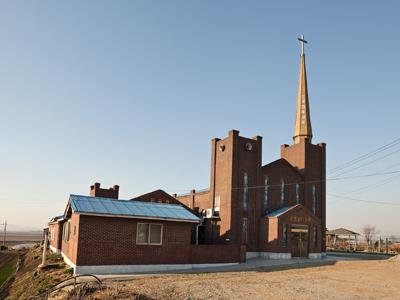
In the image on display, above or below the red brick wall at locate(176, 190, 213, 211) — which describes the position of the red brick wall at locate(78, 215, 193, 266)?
below

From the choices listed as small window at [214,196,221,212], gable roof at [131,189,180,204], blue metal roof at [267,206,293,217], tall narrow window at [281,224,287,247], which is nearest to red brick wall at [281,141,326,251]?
blue metal roof at [267,206,293,217]

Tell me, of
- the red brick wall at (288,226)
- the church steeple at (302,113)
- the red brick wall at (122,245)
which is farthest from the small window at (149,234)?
the church steeple at (302,113)

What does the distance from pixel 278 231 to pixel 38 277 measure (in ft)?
56.8

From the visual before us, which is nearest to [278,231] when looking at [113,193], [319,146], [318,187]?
[318,187]

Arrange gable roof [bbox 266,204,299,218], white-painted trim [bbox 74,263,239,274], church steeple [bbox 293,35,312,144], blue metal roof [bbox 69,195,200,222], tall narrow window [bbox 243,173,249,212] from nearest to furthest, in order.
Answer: white-painted trim [bbox 74,263,239,274], blue metal roof [bbox 69,195,200,222], gable roof [bbox 266,204,299,218], tall narrow window [bbox 243,173,249,212], church steeple [bbox 293,35,312,144]

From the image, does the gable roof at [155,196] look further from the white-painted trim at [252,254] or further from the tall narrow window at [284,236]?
the tall narrow window at [284,236]

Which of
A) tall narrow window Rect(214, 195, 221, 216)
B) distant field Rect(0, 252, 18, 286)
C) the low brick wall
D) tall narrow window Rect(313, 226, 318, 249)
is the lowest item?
distant field Rect(0, 252, 18, 286)

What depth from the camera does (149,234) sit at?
21.4 metres

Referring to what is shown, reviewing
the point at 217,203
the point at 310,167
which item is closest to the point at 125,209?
the point at 217,203

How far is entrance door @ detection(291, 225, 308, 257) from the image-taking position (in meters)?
31.0

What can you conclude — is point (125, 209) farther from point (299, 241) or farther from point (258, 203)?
point (299, 241)

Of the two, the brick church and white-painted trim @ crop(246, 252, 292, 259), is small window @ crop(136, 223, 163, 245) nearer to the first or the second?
the brick church

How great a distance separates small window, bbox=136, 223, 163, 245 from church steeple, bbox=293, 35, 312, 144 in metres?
20.9

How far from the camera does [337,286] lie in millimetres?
17078
